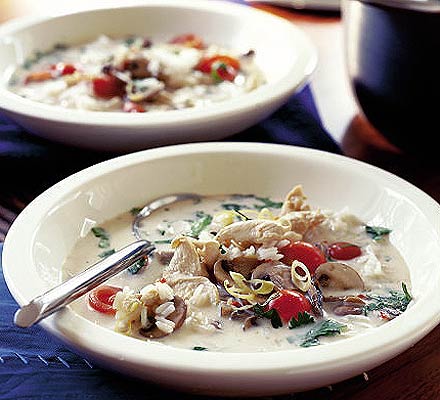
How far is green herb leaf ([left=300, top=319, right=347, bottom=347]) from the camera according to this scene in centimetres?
186

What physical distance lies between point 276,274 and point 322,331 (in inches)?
7.3

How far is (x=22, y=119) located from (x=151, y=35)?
1.34 metres

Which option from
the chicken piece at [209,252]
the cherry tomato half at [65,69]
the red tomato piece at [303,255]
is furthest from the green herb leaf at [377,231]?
the cherry tomato half at [65,69]

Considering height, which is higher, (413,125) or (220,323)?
(220,323)

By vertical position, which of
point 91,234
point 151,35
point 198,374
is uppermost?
point 198,374

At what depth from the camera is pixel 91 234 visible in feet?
7.68

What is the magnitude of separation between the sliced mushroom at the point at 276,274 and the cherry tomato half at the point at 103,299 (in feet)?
1.01

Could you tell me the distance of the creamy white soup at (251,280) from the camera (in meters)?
1.89

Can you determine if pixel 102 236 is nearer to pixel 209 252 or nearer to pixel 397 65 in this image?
pixel 209 252

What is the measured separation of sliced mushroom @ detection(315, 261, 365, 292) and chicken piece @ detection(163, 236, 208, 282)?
0.82 feet

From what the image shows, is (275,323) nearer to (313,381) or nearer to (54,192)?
(313,381)

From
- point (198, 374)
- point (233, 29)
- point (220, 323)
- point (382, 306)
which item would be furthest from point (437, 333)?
point (233, 29)

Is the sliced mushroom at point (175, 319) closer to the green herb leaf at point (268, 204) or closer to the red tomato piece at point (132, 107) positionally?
the green herb leaf at point (268, 204)

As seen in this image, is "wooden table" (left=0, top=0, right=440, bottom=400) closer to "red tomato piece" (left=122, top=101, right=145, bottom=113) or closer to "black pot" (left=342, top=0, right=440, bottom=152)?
"black pot" (left=342, top=0, right=440, bottom=152)
